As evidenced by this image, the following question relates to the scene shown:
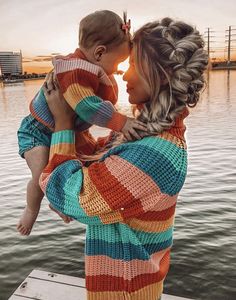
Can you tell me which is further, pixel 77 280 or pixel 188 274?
pixel 188 274

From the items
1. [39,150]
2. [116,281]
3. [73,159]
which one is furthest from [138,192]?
[39,150]

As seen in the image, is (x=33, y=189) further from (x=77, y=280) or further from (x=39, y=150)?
(x=77, y=280)

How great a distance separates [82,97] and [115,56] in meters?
0.41

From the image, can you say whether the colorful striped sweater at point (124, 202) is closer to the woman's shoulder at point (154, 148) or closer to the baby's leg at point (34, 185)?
the woman's shoulder at point (154, 148)

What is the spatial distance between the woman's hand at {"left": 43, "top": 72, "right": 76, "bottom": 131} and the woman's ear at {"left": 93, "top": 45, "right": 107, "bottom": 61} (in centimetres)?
28

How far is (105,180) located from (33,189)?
0.75 metres

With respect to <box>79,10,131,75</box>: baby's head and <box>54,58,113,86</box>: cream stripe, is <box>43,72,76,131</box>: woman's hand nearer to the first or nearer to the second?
<box>54,58,113,86</box>: cream stripe

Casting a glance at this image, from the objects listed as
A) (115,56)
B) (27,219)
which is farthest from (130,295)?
(115,56)

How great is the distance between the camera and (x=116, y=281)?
183cm

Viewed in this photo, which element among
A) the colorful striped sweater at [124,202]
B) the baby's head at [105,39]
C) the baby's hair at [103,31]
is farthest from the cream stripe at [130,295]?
the baby's hair at [103,31]

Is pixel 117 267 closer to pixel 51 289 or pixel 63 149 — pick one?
pixel 63 149

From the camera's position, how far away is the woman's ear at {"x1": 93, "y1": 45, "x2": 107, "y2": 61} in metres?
2.16

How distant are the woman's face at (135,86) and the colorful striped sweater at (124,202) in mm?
184

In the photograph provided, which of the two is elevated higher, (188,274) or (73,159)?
(73,159)
